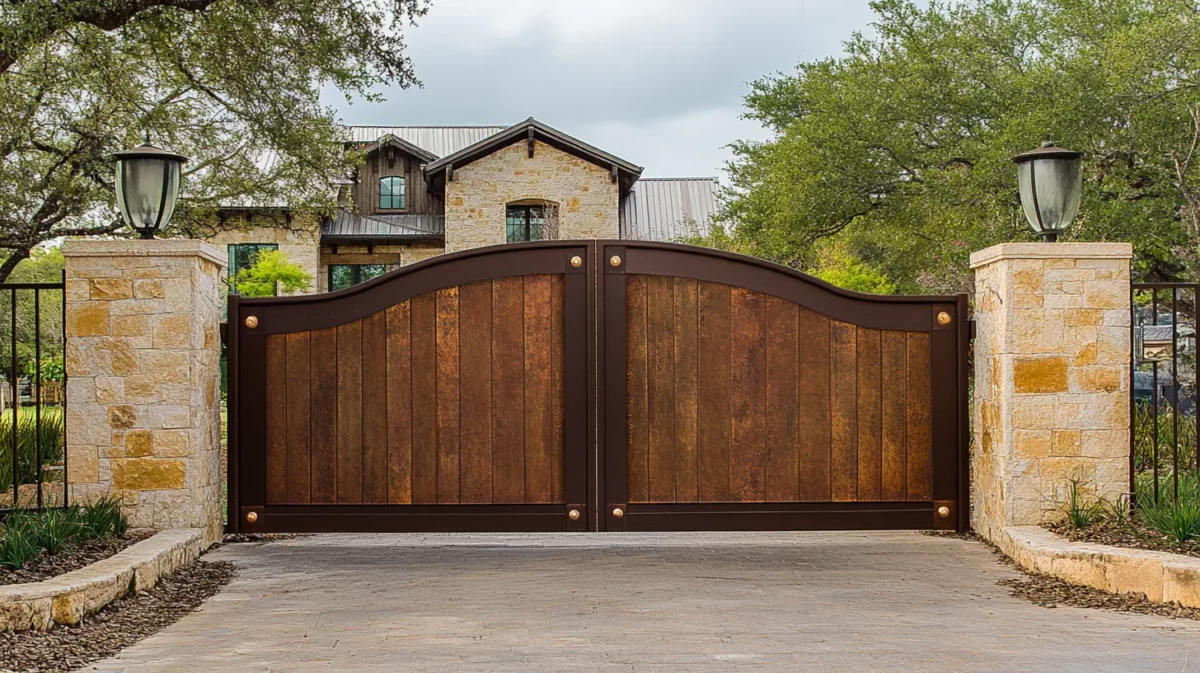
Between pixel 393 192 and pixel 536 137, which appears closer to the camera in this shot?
pixel 536 137

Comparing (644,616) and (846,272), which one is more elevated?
(846,272)

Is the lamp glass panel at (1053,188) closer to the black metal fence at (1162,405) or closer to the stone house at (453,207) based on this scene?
the black metal fence at (1162,405)

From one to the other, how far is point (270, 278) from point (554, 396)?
62.9ft

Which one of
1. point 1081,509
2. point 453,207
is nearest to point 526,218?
point 453,207

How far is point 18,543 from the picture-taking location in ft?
18.4

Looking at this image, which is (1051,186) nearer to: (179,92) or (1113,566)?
(1113,566)

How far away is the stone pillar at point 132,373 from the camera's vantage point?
6617 millimetres

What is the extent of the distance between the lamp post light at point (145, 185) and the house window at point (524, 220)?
2035 centimetres

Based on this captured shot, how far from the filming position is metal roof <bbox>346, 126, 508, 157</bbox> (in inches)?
1239

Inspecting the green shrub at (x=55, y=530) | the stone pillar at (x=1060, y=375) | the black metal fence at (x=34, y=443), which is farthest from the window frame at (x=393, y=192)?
the stone pillar at (x=1060, y=375)

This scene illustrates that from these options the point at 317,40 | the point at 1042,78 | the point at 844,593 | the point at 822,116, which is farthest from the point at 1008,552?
the point at 822,116

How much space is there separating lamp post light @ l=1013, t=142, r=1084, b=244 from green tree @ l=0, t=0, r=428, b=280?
6.22 m

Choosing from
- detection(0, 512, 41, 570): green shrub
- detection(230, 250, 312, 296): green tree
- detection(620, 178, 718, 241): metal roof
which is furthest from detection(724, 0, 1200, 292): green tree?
detection(0, 512, 41, 570): green shrub

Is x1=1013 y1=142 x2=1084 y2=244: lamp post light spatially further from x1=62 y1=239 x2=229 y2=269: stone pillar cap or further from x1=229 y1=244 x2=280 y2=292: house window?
x1=229 y1=244 x2=280 y2=292: house window
